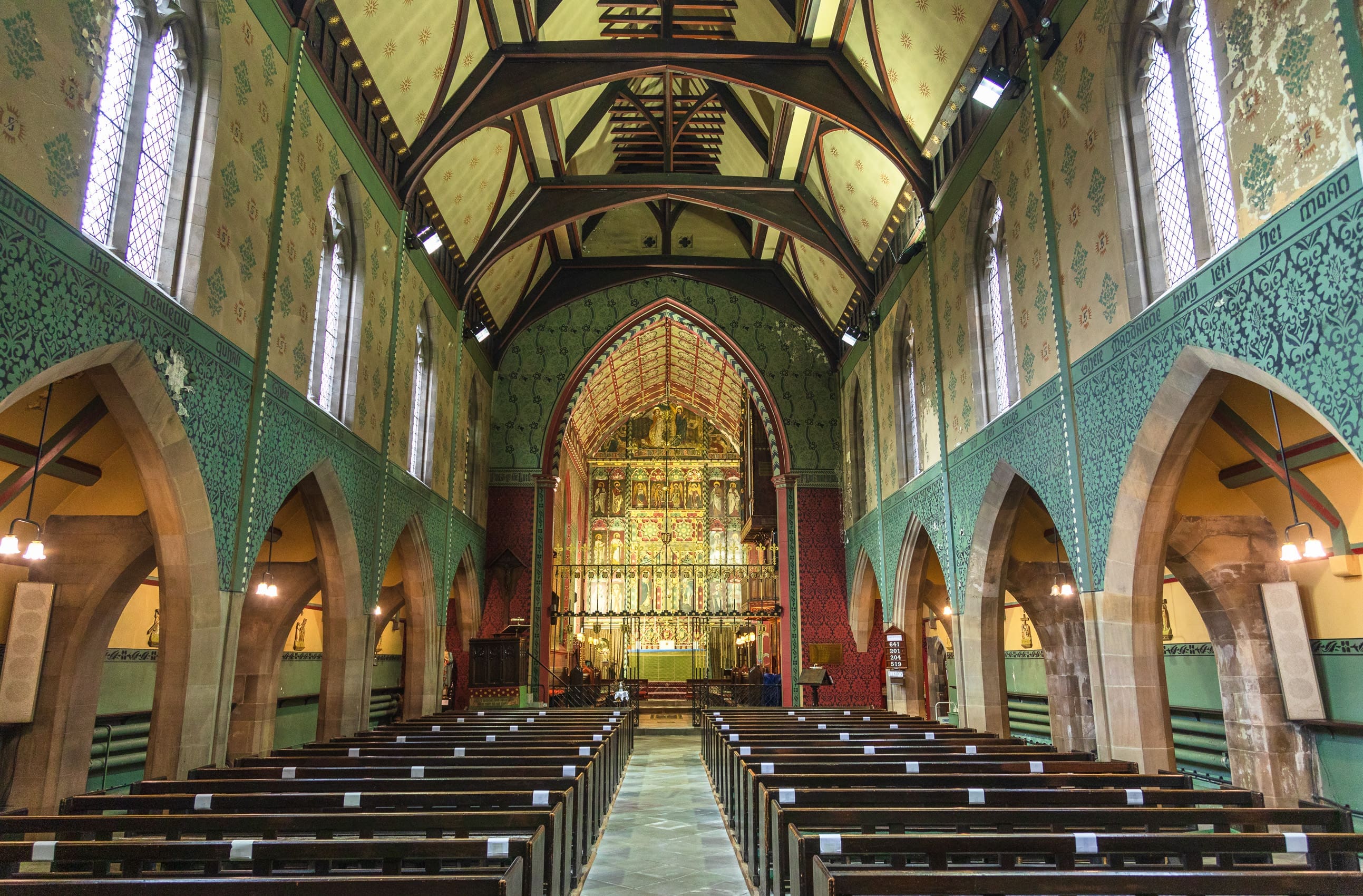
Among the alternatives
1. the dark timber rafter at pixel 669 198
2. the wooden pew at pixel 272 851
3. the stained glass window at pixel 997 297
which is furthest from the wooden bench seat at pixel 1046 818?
the dark timber rafter at pixel 669 198

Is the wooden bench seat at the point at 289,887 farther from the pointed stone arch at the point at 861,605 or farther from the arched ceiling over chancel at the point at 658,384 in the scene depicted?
the arched ceiling over chancel at the point at 658,384

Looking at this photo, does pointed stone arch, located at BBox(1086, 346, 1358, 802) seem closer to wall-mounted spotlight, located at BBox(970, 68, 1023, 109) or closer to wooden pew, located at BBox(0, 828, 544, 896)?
wall-mounted spotlight, located at BBox(970, 68, 1023, 109)

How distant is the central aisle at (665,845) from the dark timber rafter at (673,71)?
923 centimetres

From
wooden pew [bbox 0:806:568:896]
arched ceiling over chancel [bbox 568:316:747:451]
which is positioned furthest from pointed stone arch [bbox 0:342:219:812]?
arched ceiling over chancel [bbox 568:316:747:451]

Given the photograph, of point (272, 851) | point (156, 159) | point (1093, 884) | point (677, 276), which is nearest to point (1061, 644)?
point (677, 276)

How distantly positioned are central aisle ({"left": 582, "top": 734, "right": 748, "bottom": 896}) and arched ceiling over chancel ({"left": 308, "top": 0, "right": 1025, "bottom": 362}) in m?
9.22

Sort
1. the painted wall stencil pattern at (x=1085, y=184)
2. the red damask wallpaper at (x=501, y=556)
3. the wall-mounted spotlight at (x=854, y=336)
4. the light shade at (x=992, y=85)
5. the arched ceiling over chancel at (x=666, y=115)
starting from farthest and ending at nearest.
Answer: the red damask wallpaper at (x=501, y=556) → the wall-mounted spotlight at (x=854, y=336) → the arched ceiling over chancel at (x=666, y=115) → the light shade at (x=992, y=85) → the painted wall stencil pattern at (x=1085, y=184)

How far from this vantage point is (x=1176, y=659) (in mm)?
12148

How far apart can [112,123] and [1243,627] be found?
489 inches

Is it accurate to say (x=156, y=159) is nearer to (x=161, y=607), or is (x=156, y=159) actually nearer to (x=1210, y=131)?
(x=161, y=607)

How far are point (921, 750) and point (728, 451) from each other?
2984 cm

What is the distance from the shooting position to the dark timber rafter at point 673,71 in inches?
523

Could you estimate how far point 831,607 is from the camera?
20875 millimetres

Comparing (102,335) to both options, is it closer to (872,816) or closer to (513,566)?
(872,816)
